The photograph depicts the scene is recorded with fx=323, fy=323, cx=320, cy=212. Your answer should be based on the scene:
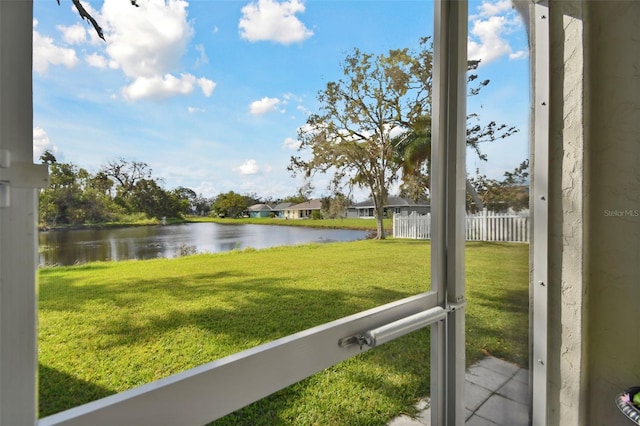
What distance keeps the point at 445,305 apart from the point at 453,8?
4.30 feet

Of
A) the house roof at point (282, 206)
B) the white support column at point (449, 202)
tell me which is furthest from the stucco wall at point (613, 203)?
the house roof at point (282, 206)

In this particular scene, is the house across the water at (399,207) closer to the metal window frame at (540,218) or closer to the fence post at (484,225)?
the fence post at (484,225)

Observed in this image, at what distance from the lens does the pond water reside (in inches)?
27.7

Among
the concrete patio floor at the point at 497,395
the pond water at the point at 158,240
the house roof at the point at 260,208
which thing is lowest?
the concrete patio floor at the point at 497,395

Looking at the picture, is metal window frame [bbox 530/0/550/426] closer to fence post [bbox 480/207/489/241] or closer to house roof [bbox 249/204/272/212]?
fence post [bbox 480/207/489/241]

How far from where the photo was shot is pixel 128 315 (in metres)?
0.77

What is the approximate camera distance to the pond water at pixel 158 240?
705 mm

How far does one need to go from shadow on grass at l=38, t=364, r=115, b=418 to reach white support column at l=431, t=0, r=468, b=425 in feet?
4.05

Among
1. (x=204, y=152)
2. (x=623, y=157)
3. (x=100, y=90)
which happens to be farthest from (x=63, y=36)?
Result: (x=623, y=157)

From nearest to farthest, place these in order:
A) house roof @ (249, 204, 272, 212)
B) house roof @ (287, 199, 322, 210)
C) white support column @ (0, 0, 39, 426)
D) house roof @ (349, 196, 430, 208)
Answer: white support column @ (0, 0, 39, 426), house roof @ (249, 204, 272, 212), house roof @ (287, 199, 322, 210), house roof @ (349, 196, 430, 208)

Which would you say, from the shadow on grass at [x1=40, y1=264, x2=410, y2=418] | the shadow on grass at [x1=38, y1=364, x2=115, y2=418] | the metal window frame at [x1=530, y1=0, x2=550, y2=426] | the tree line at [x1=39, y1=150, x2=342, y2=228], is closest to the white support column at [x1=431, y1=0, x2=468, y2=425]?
the metal window frame at [x1=530, y1=0, x2=550, y2=426]

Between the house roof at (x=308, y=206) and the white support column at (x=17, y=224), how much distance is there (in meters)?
0.73

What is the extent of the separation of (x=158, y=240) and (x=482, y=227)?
1.37 m

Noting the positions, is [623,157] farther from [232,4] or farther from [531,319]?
[232,4]
